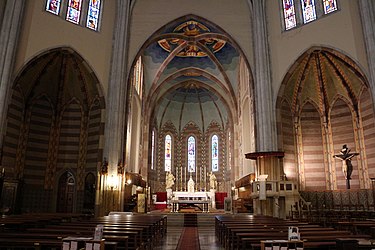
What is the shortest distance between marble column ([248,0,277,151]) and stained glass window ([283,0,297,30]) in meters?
1.32

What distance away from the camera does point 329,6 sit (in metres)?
19.6

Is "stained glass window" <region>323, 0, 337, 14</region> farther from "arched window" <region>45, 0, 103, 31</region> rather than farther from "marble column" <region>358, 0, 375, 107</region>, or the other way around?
"arched window" <region>45, 0, 103, 31</region>

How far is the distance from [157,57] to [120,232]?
24.3 m

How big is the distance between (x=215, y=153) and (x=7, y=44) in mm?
25088

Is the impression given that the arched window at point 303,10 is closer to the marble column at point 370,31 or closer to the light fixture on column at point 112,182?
A: the marble column at point 370,31

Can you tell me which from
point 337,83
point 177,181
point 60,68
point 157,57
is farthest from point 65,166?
point 337,83

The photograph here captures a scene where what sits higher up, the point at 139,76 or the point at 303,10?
the point at 303,10

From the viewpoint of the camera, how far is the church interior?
1827cm

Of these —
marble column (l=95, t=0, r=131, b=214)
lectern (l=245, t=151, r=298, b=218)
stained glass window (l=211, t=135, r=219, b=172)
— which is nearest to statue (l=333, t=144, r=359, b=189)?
lectern (l=245, t=151, r=298, b=218)

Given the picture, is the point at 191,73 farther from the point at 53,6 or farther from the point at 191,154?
the point at 53,6

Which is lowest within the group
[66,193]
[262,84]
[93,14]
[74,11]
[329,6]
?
[66,193]

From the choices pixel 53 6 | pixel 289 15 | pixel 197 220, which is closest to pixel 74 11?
pixel 53 6

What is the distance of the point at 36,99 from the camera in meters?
23.1

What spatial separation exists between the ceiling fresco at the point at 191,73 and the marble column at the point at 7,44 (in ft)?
29.0
